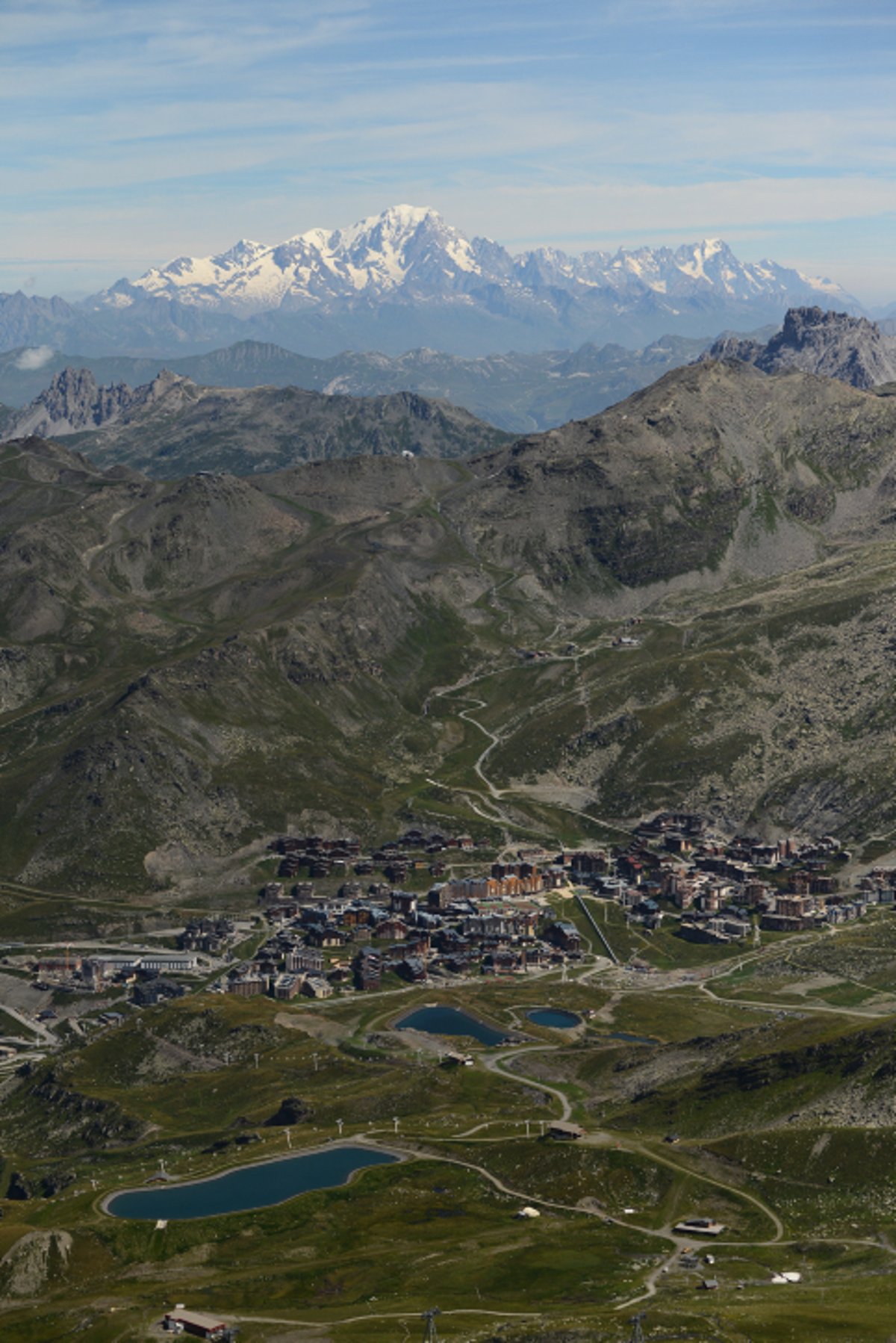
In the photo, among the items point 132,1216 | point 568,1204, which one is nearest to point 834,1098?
point 568,1204

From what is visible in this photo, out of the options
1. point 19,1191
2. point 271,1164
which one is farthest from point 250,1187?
point 19,1191

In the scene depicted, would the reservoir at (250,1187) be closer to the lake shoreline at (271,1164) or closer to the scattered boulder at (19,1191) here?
the lake shoreline at (271,1164)

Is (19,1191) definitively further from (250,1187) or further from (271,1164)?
(250,1187)

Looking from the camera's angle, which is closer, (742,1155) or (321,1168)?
(742,1155)

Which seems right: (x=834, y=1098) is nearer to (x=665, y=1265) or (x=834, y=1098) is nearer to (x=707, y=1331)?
(x=665, y=1265)

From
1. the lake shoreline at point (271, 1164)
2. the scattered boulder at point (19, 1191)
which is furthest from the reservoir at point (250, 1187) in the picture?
the scattered boulder at point (19, 1191)

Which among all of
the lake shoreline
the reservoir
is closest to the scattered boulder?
the lake shoreline

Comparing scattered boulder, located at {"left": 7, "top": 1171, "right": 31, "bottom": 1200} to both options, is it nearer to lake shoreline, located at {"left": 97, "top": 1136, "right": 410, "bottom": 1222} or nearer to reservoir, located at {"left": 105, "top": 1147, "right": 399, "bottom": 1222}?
lake shoreline, located at {"left": 97, "top": 1136, "right": 410, "bottom": 1222}

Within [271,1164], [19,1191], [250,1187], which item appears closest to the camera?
[250,1187]
